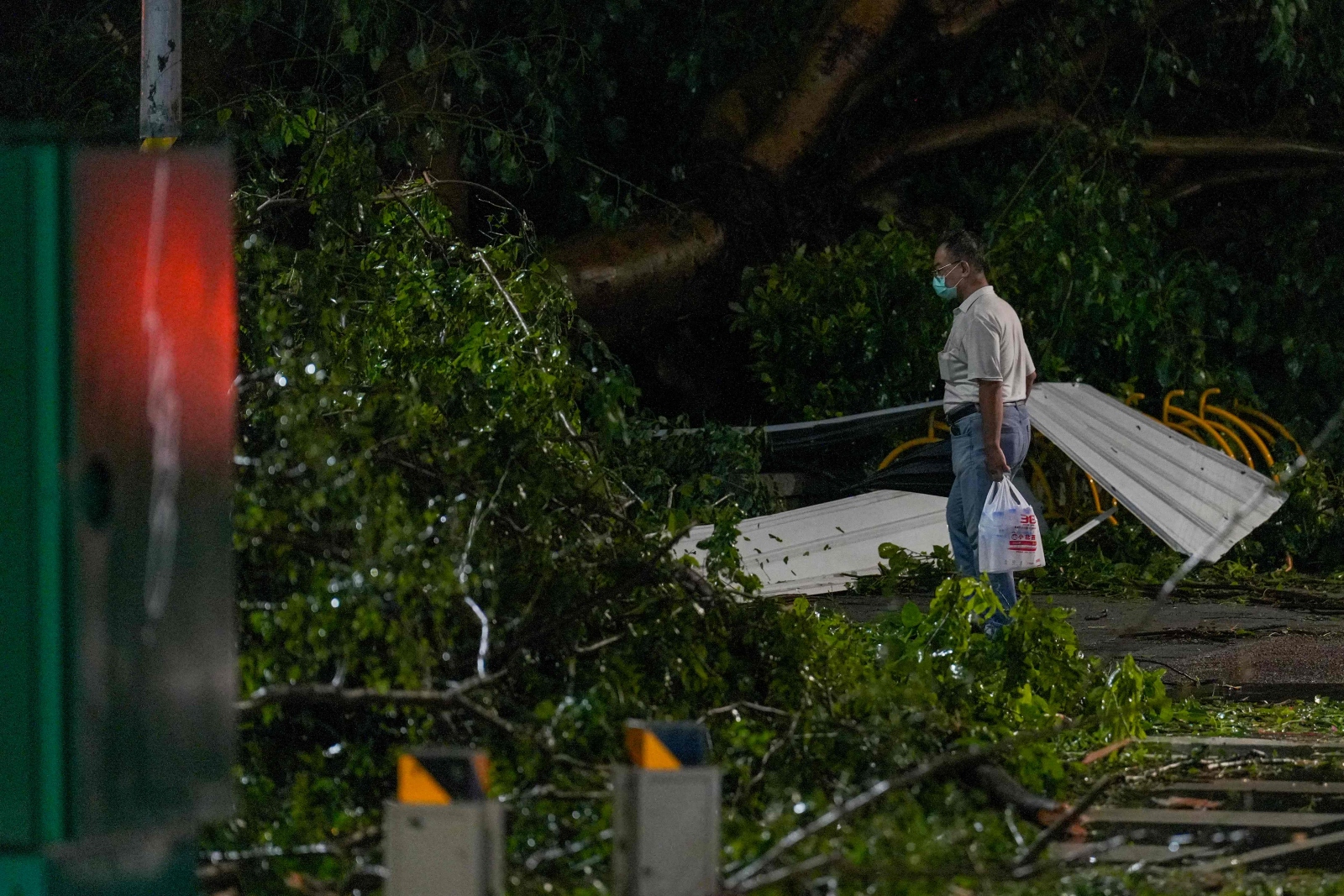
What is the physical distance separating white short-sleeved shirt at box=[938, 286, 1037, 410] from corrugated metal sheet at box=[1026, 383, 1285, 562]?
258 centimetres

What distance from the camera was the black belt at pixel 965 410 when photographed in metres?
7.30

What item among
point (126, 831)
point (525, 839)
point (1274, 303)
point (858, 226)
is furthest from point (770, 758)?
point (1274, 303)

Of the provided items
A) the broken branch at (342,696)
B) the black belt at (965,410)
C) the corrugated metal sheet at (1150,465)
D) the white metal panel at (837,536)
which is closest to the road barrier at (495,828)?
the broken branch at (342,696)

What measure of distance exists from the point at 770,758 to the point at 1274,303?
9.69 meters

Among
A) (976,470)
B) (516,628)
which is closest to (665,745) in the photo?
(516,628)

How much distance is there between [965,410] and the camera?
290 inches

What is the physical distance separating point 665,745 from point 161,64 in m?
4.25

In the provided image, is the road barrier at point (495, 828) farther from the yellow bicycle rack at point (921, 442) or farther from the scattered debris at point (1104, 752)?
the yellow bicycle rack at point (921, 442)

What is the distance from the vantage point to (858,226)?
1295 cm

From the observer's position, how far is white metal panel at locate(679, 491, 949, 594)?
901cm

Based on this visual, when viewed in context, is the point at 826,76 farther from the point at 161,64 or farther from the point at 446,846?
the point at 446,846

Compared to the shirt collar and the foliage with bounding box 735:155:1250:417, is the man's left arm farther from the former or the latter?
the foliage with bounding box 735:155:1250:417

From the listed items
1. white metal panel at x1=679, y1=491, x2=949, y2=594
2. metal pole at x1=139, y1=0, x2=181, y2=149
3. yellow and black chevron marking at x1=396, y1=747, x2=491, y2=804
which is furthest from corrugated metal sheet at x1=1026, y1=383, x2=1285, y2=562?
yellow and black chevron marking at x1=396, y1=747, x2=491, y2=804

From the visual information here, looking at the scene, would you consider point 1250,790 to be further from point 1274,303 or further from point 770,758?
point 1274,303
